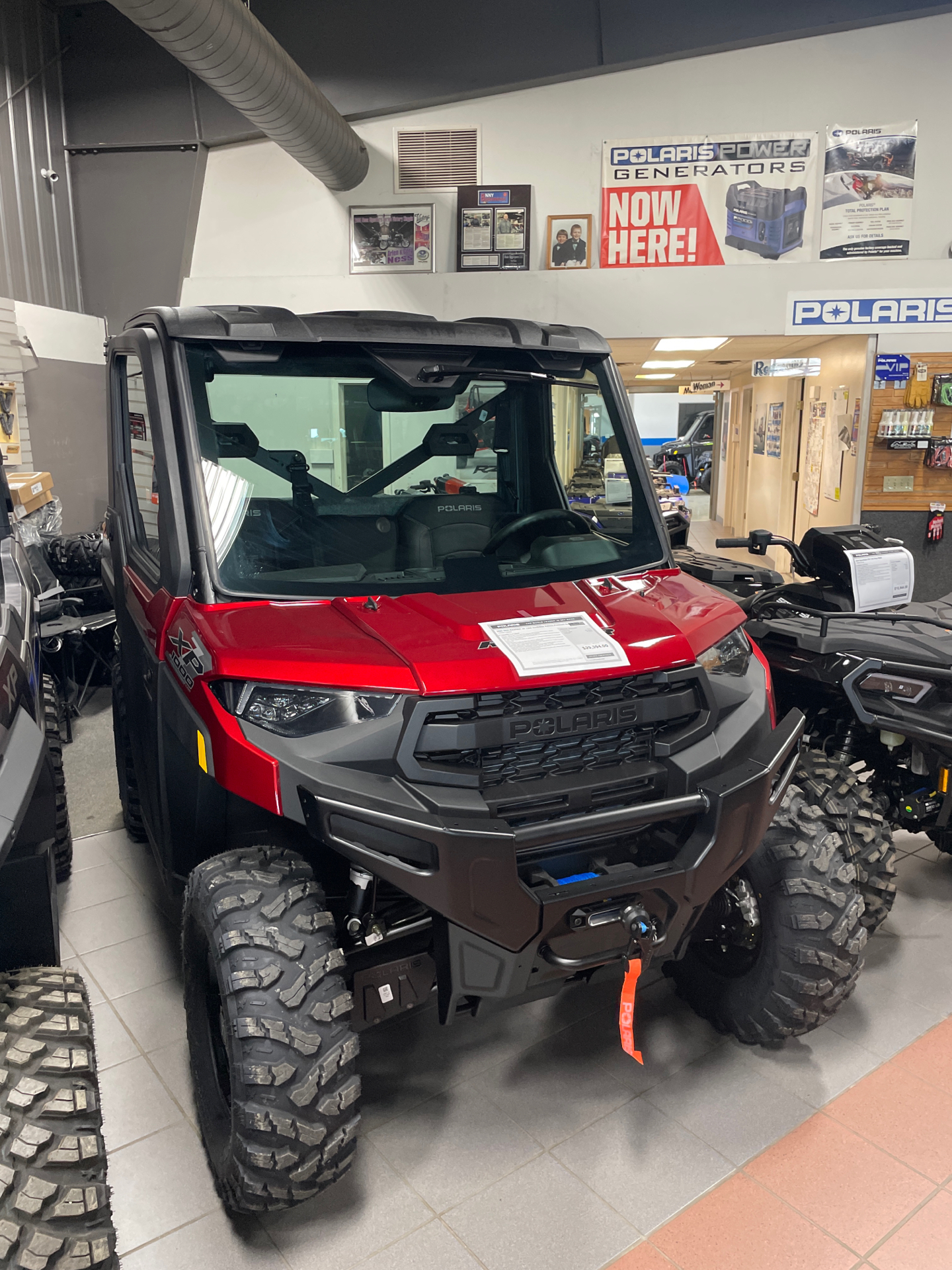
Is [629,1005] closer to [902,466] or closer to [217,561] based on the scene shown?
[217,561]

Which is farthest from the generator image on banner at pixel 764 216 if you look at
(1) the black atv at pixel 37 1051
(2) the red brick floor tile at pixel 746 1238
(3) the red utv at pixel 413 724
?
(2) the red brick floor tile at pixel 746 1238

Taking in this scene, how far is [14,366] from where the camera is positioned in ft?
→ 24.2

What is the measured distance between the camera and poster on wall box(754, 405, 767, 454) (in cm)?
1110

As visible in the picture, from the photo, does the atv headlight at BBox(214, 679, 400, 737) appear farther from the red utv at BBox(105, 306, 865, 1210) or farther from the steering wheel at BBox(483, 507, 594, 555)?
the steering wheel at BBox(483, 507, 594, 555)

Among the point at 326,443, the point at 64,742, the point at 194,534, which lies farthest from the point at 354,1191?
the point at 64,742

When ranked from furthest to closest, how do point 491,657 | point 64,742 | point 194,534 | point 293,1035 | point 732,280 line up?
1. point 732,280
2. point 64,742
3. point 194,534
4. point 491,657
5. point 293,1035

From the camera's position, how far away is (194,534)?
7.57 ft

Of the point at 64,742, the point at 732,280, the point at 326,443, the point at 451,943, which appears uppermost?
the point at 732,280

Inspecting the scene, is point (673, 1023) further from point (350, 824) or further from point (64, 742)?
point (64, 742)

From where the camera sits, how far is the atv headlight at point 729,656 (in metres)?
2.28

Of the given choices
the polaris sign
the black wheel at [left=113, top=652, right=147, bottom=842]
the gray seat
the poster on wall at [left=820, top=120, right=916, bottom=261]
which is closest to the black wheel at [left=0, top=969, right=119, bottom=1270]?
the gray seat

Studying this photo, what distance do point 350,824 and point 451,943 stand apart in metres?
0.35

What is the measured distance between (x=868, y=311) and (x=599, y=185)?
241 cm

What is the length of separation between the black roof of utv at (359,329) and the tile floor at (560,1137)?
64.8 inches
